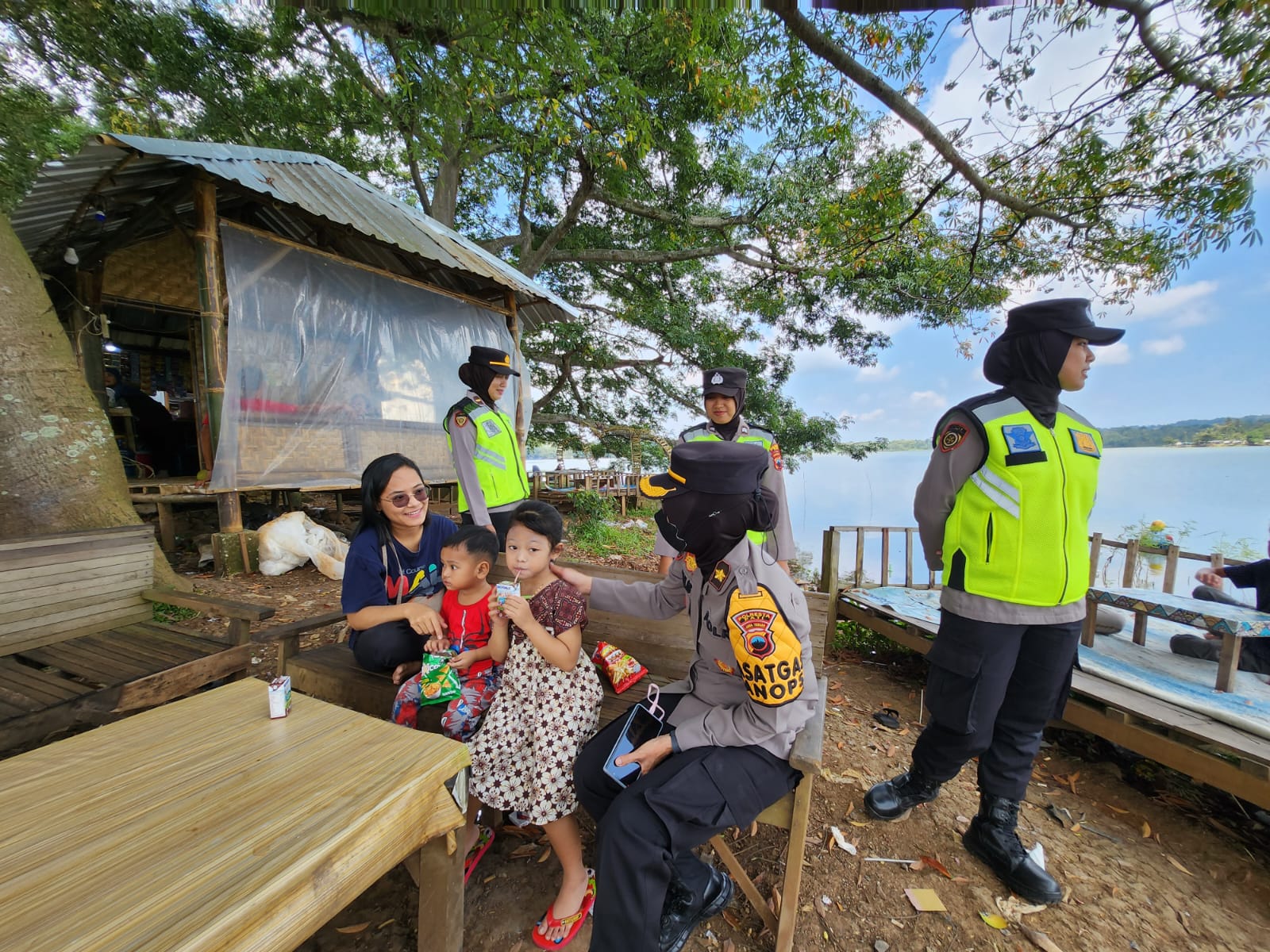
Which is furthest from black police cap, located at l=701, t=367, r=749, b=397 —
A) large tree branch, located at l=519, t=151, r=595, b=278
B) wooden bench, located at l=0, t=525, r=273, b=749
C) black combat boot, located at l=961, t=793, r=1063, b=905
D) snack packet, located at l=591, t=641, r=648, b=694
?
large tree branch, located at l=519, t=151, r=595, b=278

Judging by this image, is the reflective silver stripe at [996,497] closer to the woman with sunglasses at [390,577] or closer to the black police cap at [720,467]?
the black police cap at [720,467]

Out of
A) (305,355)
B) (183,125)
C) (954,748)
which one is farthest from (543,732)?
(183,125)

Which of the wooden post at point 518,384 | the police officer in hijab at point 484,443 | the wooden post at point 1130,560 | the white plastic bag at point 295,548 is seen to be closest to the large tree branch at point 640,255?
the wooden post at point 518,384

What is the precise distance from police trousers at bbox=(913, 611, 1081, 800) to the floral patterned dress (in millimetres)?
1531

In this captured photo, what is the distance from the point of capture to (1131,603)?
9.48 feet

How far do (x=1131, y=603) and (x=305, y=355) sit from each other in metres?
7.51

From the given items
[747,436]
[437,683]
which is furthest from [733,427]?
[437,683]

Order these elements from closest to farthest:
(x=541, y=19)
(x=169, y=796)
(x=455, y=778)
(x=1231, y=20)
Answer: (x=169, y=796)
(x=455, y=778)
(x=1231, y=20)
(x=541, y=19)

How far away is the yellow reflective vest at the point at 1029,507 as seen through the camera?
196 centimetres

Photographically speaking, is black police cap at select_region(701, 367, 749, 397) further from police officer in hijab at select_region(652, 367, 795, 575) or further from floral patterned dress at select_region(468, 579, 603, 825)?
floral patterned dress at select_region(468, 579, 603, 825)

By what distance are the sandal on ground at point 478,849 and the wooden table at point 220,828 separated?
569 millimetres

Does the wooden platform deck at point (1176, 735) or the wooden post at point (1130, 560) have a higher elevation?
the wooden post at point (1130, 560)

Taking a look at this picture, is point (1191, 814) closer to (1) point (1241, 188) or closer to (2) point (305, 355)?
(1) point (1241, 188)

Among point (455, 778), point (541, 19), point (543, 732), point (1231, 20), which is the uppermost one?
point (541, 19)
